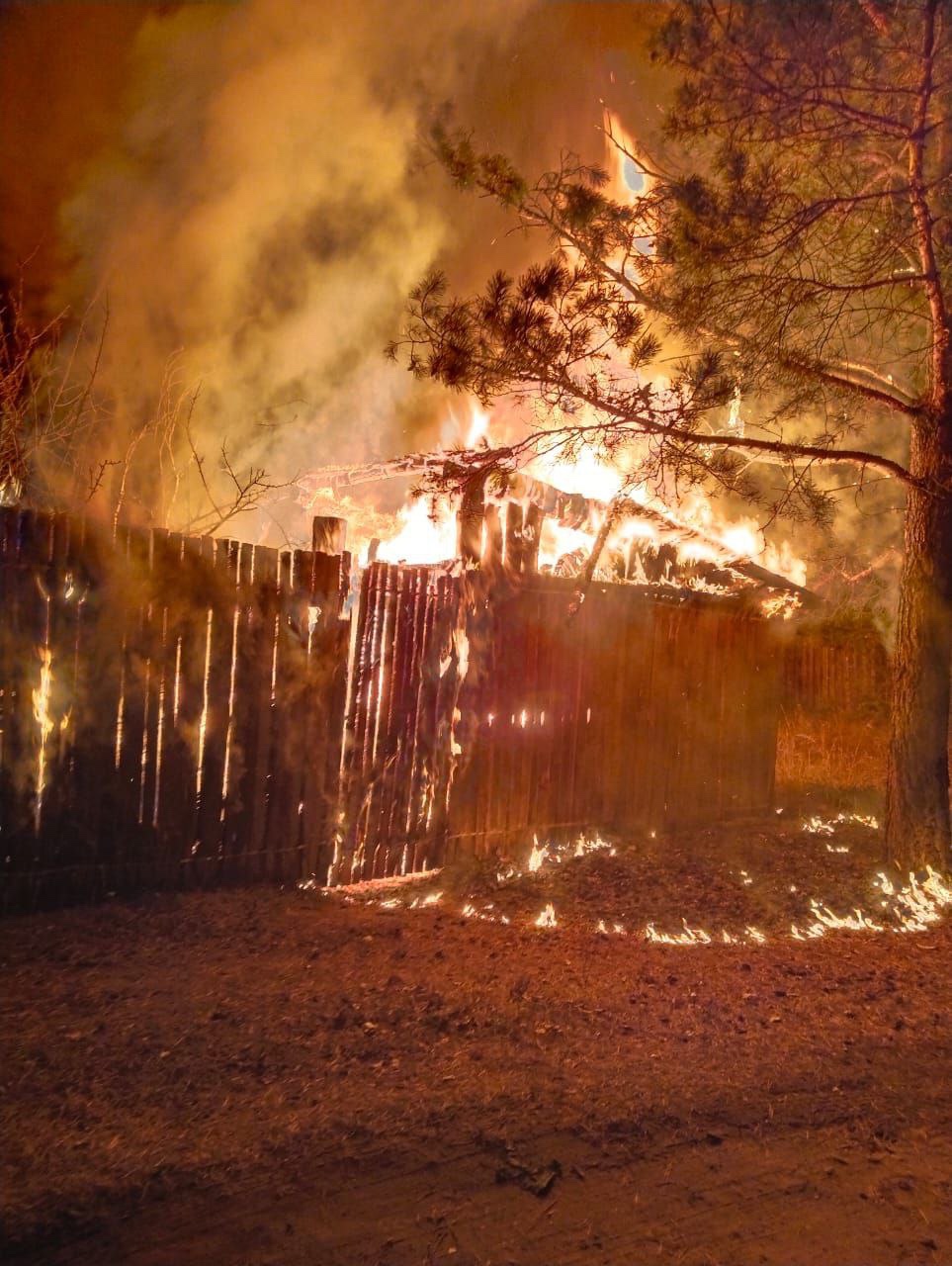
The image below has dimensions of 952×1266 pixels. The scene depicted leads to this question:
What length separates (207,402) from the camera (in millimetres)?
11789

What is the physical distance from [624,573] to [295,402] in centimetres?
653

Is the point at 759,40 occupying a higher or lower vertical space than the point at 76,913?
higher

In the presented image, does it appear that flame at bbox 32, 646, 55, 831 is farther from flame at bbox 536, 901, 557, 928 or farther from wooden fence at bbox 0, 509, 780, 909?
flame at bbox 536, 901, 557, 928

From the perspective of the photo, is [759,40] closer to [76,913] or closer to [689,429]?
[689,429]

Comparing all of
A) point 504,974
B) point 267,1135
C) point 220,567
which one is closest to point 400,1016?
point 504,974

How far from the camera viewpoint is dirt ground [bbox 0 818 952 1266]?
2.85 metres

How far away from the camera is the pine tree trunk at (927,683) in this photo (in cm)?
708

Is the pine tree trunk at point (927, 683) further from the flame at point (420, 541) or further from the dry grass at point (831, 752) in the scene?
the flame at point (420, 541)

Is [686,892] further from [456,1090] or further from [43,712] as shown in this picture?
[43,712]

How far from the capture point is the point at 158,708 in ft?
→ 17.3

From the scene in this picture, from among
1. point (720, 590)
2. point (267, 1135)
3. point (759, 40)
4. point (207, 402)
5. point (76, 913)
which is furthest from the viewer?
point (207, 402)

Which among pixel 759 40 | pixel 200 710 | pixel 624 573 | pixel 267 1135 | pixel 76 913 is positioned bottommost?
pixel 267 1135

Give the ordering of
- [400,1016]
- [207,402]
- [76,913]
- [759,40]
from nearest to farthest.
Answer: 1. [400,1016]
2. [76,913]
3. [759,40]
4. [207,402]

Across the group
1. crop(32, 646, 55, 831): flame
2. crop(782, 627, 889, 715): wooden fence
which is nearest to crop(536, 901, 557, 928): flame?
crop(32, 646, 55, 831): flame
